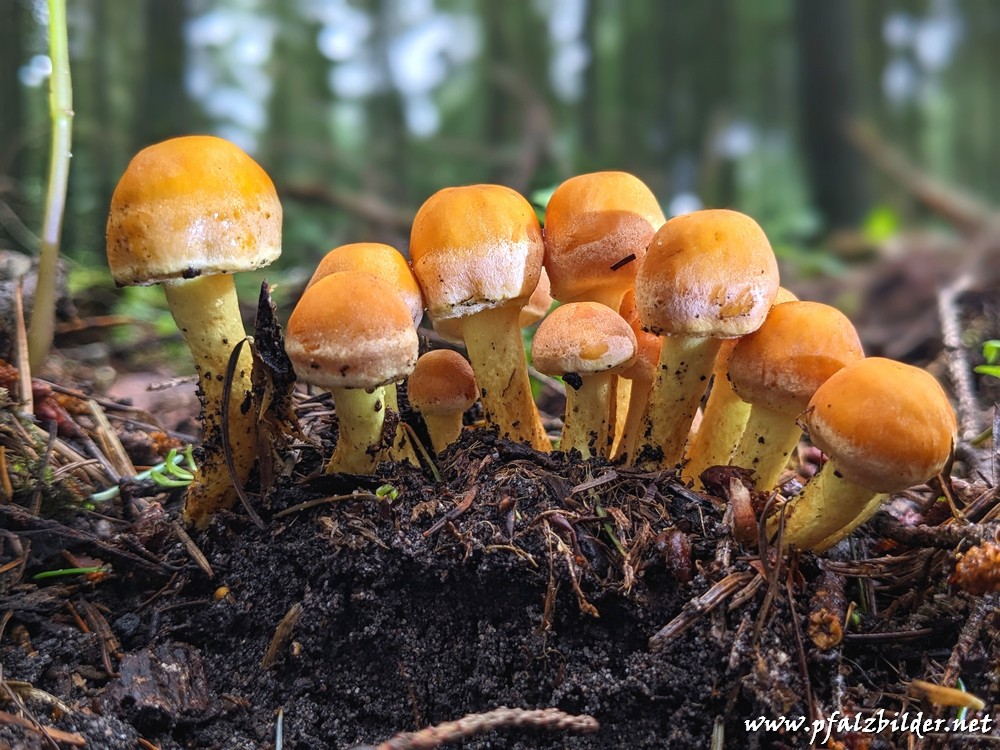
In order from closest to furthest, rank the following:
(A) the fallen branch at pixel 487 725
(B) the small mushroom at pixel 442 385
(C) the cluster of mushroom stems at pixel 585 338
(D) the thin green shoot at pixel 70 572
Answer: (A) the fallen branch at pixel 487 725, (C) the cluster of mushroom stems at pixel 585 338, (D) the thin green shoot at pixel 70 572, (B) the small mushroom at pixel 442 385

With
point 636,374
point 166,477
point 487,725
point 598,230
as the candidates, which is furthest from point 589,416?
point 166,477

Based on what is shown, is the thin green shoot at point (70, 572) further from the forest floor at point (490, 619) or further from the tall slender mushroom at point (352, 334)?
the tall slender mushroom at point (352, 334)

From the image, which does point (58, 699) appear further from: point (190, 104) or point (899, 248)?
point (899, 248)

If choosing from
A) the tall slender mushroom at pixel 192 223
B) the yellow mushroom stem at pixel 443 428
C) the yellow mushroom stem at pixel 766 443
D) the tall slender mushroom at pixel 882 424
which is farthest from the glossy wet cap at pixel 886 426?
the tall slender mushroom at pixel 192 223

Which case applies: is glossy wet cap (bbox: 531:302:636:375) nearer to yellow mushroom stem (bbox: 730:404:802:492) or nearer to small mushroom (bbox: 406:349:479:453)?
small mushroom (bbox: 406:349:479:453)

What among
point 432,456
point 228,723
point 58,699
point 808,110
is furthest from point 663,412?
point 808,110

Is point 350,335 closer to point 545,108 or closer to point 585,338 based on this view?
point 585,338
